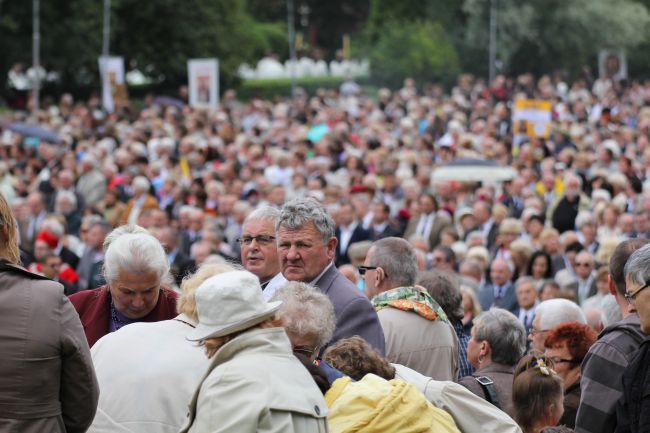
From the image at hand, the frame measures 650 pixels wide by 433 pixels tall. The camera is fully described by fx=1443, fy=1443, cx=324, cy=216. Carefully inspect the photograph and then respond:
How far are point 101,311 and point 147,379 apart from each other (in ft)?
3.92

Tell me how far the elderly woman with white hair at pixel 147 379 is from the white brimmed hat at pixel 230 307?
0.62 metres

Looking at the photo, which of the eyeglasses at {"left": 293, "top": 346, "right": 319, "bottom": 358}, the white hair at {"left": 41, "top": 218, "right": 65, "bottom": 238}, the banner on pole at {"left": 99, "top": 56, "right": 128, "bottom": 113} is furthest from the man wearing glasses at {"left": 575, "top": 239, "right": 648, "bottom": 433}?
the banner on pole at {"left": 99, "top": 56, "right": 128, "bottom": 113}

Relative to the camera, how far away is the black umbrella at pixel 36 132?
27.4m

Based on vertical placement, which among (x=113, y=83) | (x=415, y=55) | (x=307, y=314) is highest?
(x=415, y=55)

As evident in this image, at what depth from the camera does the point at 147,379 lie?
548 cm

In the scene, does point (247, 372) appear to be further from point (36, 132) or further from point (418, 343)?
point (36, 132)

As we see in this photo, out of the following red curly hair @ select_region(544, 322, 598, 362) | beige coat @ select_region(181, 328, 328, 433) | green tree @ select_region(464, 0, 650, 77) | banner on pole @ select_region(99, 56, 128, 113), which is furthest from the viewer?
green tree @ select_region(464, 0, 650, 77)

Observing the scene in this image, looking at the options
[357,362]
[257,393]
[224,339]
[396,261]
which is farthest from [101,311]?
[257,393]

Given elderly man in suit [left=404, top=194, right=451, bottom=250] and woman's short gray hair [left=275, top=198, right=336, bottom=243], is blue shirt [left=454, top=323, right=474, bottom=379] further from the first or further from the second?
elderly man in suit [left=404, top=194, right=451, bottom=250]

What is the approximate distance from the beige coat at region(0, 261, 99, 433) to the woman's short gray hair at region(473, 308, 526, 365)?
2.78 meters

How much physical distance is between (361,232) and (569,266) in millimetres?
3140

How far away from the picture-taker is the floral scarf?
290 inches

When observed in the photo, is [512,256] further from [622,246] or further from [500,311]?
[622,246]

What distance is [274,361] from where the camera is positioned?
15.7ft
